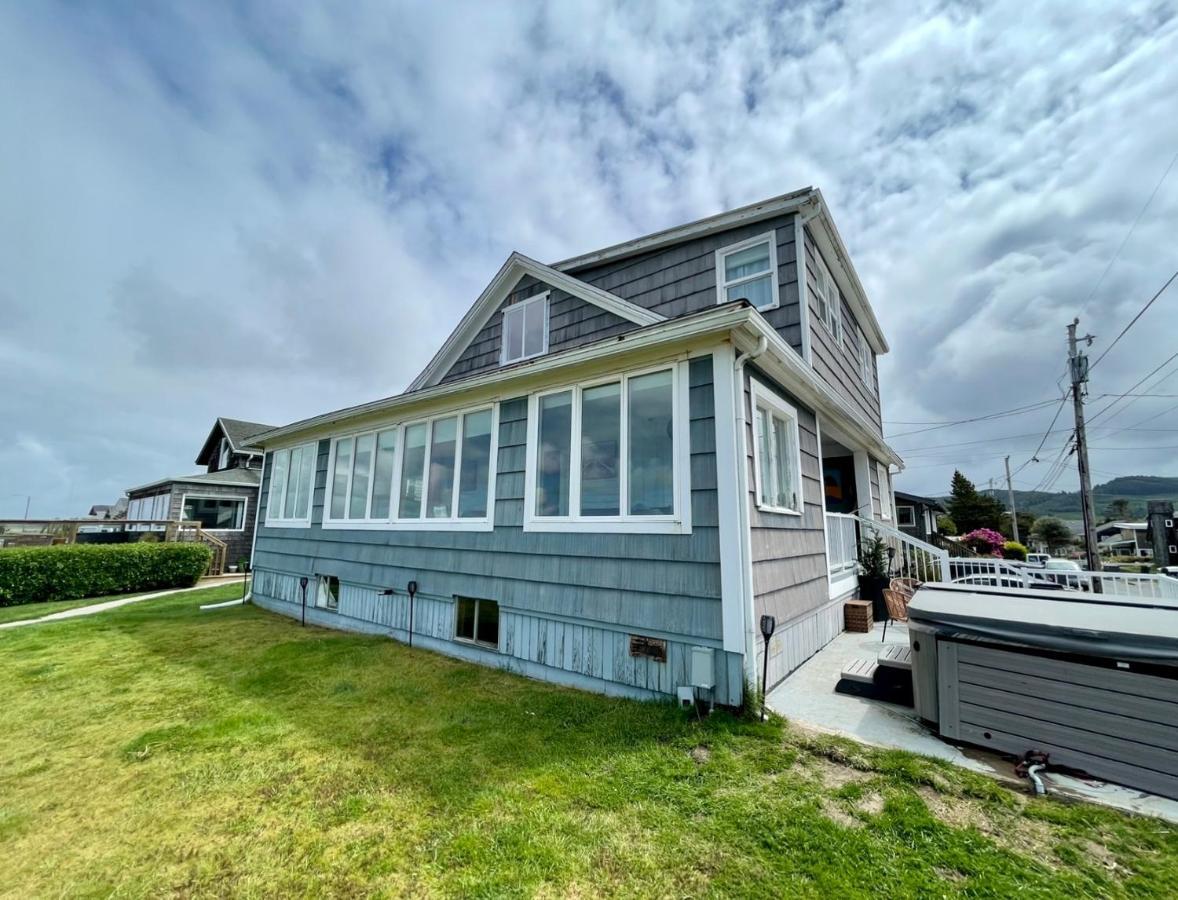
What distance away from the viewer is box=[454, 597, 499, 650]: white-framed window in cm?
548

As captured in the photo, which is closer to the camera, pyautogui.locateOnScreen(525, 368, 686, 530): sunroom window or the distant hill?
pyautogui.locateOnScreen(525, 368, 686, 530): sunroom window

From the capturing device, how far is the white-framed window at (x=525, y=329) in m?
8.33

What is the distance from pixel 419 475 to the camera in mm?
6633

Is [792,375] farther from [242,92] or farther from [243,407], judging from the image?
[243,407]

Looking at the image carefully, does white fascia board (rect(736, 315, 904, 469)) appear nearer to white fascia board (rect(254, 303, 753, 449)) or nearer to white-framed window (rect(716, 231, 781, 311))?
white fascia board (rect(254, 303, 753, 449))

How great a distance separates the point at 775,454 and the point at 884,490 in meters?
7.55

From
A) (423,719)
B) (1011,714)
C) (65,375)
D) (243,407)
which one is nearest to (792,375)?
(1011,714)

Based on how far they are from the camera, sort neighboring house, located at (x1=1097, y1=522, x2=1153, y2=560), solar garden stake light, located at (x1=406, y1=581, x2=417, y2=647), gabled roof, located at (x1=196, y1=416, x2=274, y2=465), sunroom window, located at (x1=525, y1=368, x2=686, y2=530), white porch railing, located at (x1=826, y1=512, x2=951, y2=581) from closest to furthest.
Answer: sunroom window, located at (x1=525, y1=368, x2=686, y2=530) → solar garden stake light, located at (x1=406, y1=581, x2=417, y2=647) → white porch railing, located at (x1=826, y1=512, x2=951, y2=581) → gabled roof, located at (x1=196, y1=416, x2=274, y2=465) → neighboring house, located at (x1=1097, y1=522, x2=1153, y2=560)

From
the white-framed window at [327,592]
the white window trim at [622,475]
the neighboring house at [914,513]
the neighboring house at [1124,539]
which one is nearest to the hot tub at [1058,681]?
the white window trim at [622,475]

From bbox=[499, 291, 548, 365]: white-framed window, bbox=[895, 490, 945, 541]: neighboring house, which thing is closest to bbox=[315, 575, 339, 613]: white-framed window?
bbox=[499, 291, 548, 365]: white-framed window

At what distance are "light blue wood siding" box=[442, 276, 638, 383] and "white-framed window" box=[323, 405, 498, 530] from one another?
45.5 inches

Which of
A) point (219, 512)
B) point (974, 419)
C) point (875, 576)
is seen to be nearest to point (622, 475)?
point (875, 576)

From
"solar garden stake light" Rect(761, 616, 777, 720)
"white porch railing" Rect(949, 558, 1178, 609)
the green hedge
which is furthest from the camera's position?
the green hedge

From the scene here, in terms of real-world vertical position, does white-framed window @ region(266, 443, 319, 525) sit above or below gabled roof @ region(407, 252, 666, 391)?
below
